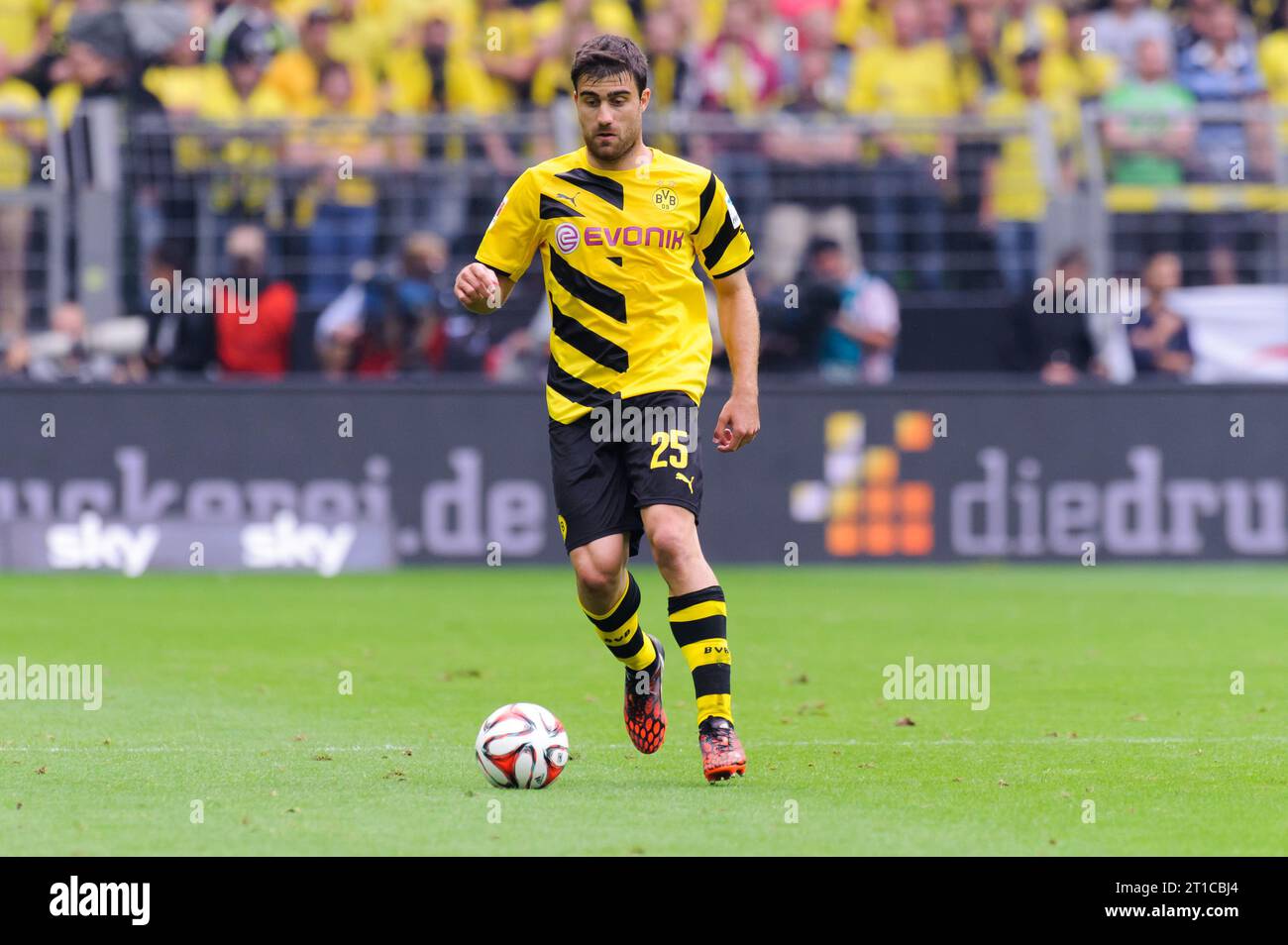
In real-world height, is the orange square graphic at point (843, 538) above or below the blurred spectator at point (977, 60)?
below

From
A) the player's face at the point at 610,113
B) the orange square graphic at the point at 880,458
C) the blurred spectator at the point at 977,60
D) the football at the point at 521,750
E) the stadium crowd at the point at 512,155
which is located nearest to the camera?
the football at the point at 521,750

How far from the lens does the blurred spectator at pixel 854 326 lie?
17375 millimetres

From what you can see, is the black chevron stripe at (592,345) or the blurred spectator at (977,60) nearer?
the black chevron stripe at (592,345)

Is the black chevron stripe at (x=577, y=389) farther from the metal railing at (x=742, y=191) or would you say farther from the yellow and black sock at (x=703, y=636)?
the metal railing at (x=742, y=191)

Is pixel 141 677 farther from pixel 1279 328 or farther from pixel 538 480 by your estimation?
pixel 1279 328

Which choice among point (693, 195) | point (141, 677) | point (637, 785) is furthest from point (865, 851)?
point (141, 677)

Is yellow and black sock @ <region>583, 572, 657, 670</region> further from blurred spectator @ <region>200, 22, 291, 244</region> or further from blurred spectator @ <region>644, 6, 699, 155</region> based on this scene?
blurred spectator @ <region>644, 6, 699, 155</region>

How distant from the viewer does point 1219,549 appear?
16766mm

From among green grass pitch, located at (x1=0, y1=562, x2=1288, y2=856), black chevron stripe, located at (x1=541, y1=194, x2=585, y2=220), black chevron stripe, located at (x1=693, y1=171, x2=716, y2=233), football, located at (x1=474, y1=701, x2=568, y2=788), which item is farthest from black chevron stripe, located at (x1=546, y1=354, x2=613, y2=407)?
green grass pitch, located at (x1=0, y1=562, x2=1288, y2=856)

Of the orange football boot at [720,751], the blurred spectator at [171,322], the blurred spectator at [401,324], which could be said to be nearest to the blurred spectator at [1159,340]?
the blurred spectator at [401,324]

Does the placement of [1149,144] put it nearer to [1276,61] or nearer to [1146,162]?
[1146,162]

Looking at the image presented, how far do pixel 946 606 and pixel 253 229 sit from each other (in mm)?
6527

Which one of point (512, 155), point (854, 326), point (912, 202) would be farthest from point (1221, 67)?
point (512, 155)

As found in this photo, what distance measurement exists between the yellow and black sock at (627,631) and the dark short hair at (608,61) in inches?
66.0
